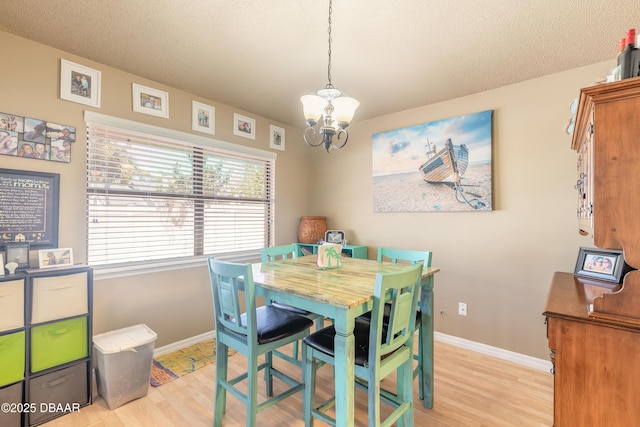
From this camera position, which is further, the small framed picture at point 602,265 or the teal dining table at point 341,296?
the small framed picture at point 602,265

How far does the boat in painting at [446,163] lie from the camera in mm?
2758

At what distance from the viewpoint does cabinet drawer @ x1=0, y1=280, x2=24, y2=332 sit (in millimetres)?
1624

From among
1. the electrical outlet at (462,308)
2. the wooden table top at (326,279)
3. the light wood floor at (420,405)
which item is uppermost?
the wooden table top at (326,279)

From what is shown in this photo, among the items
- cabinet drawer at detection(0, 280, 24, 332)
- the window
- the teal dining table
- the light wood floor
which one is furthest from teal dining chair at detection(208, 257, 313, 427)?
the window

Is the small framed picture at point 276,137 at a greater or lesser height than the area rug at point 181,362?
greater

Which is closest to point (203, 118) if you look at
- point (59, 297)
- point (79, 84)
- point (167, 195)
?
point (167, 195)

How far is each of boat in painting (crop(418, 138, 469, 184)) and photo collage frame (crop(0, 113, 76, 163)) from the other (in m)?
3.02

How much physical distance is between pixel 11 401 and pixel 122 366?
0.52 m

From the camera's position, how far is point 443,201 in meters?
2.88

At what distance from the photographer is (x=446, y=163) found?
2840mm

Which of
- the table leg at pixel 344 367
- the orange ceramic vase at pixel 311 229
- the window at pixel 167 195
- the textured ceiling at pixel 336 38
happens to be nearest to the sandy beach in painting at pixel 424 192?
the orange ceramic vase at pixel 311 229

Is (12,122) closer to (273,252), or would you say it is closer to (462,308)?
(273,252)

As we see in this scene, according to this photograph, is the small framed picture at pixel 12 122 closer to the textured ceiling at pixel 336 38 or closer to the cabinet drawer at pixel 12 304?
the textured ceiling at pixel 336 38

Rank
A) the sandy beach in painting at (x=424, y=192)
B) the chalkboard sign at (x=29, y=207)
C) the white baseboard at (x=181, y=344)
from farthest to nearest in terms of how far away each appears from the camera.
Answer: the sandy beach in painting at (x=424, y=192) < the white baseboard at (x=181, y=344) < the chalkboard sign at (x=29, y=207)
